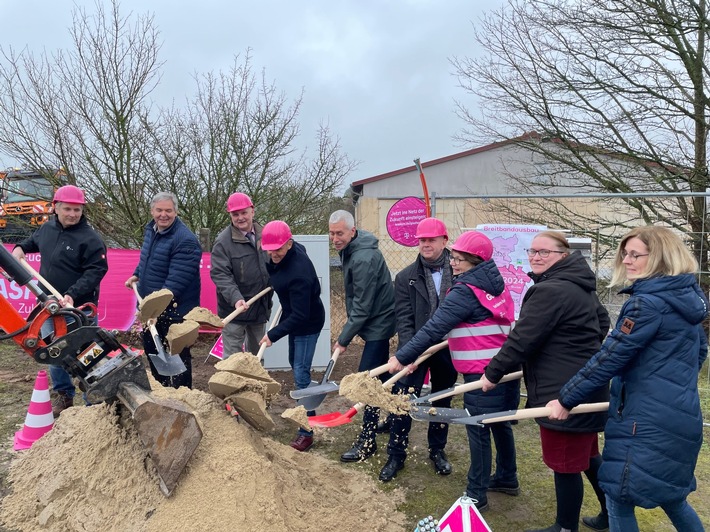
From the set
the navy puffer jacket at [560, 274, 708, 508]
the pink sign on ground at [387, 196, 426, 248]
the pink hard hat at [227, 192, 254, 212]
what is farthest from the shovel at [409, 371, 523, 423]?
the pink sign on ground at [387, 196, 426, 248]

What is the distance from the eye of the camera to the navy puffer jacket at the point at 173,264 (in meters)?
4.67

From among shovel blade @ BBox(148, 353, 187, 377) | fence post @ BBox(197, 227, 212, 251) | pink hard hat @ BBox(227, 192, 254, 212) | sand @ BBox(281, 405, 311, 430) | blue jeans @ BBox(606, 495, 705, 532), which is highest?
pink hard hat @ BBox(227, 192, 254, 212)

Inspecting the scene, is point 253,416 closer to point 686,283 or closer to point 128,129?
point 686,283

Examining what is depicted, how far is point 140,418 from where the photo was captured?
2904 mm

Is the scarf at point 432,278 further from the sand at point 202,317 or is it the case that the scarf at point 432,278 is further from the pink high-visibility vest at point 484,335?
the sand at point 202,317

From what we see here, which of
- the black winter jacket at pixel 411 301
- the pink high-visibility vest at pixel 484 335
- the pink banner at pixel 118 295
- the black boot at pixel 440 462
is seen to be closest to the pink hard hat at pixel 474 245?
the pink high-visibility vest at pixel 484 335

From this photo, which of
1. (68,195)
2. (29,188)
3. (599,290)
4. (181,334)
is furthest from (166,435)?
(29,188)

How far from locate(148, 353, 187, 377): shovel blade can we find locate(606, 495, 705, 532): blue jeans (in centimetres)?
329

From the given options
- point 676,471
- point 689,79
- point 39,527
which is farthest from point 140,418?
point 689,79

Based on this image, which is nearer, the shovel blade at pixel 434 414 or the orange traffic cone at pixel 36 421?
the shovel blade at pixel 434 414

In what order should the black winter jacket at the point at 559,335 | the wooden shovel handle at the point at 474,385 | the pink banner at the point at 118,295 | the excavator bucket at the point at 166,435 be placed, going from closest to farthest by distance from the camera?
the black winter jacket at the point at 559,335 → the excavator bucket at the point at 166,435 → the wooden shovel handle at the point at 474,385 → the pink banner at the point at 118,295

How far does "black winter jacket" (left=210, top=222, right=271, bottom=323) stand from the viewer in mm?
4781

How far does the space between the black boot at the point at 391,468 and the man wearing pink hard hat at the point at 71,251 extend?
2848mm

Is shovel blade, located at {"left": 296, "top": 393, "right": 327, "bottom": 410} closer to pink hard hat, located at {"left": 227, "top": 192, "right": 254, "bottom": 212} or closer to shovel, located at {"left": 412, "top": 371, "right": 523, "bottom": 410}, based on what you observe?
shovel, located at {"left": 412, "top": 371, "right": 523, "bottom": 410}
